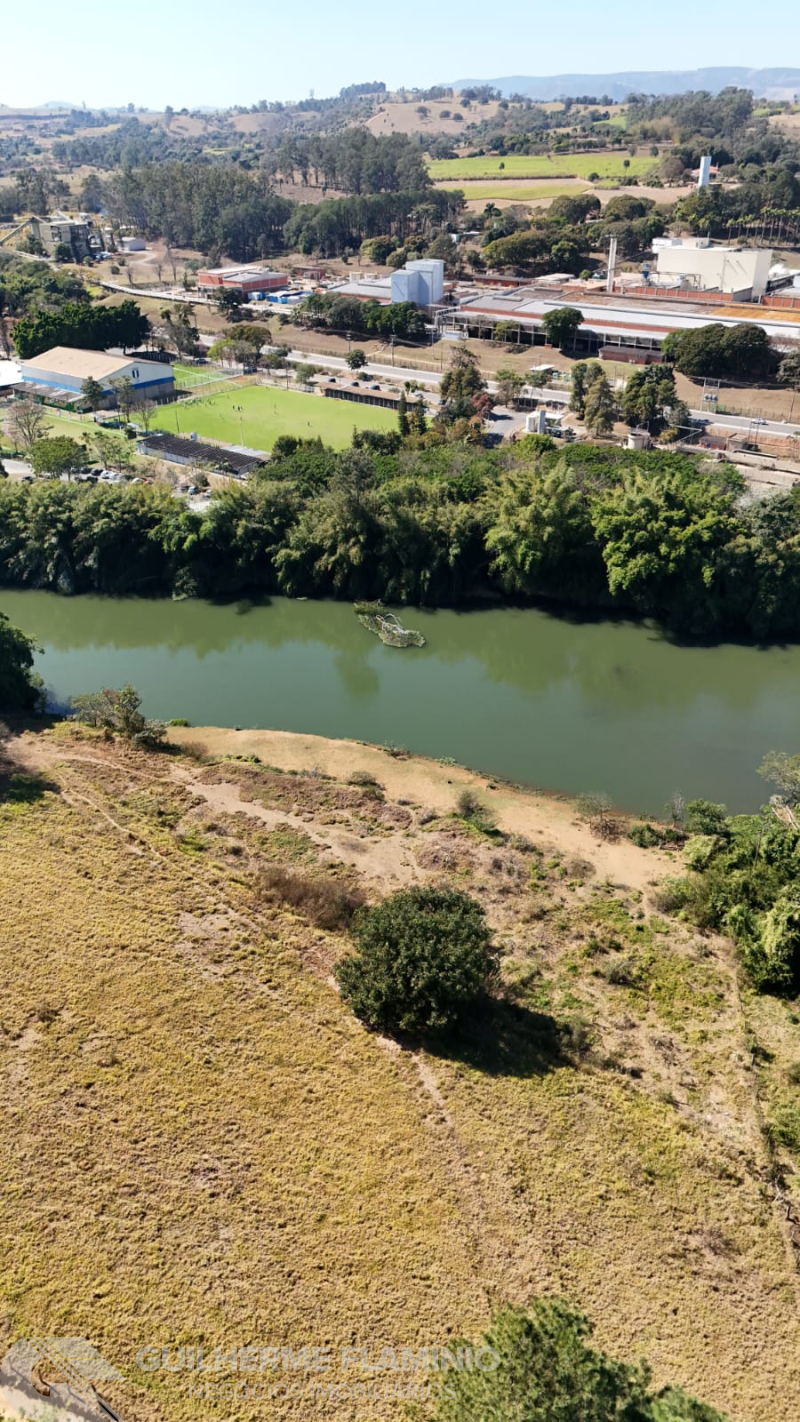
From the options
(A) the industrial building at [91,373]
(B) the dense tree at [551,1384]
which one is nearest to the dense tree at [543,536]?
(B) the dense tree at [551,1384]

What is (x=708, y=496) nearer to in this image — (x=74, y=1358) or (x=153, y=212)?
(x=74, y=1358)

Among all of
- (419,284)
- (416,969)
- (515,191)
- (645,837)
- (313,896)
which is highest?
(515,191)

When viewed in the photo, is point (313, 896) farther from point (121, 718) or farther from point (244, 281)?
point (244, 281)

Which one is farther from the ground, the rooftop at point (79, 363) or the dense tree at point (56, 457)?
the rooftop at point (79, 363)

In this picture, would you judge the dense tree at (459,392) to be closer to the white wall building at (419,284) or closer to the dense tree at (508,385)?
the dense tree at (508,385)

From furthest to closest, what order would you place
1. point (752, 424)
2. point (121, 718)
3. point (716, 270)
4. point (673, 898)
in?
point (716, 270)
point (752, 424)
point (121, 718)
point (673, 898)

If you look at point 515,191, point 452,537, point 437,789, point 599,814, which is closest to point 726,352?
point 452,537

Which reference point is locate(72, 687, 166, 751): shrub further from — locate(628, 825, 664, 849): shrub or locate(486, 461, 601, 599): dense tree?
locate(486, 461, 601, 599): dense tree
